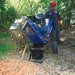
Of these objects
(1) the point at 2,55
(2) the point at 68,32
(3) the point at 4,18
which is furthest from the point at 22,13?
(1) the point at 2,55

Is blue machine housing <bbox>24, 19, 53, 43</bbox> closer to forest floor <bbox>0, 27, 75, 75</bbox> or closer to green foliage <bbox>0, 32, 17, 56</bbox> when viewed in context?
forest floor <bbox>0, 27, 75, 75</bbox>

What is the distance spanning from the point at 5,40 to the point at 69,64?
148 inches

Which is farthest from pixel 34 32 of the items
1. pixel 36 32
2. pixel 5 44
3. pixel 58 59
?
pixel 5 44

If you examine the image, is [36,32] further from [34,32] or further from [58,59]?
[58,59]

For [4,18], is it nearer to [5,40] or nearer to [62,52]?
→ [5,40]

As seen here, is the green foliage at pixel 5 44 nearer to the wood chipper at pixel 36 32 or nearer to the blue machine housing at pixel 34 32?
the wood chipper at pixel 36 32

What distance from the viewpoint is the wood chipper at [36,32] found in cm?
416

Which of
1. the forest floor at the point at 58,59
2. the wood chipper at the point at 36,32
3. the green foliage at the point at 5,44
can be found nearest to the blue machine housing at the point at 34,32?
the wood chipper at the point at 36,32

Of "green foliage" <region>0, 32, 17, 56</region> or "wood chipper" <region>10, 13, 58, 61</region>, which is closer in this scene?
"wood chipper" <region>10, 13, 58, 61</region>

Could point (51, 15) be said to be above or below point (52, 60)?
above

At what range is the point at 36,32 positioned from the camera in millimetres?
4113

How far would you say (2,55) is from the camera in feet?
16.0

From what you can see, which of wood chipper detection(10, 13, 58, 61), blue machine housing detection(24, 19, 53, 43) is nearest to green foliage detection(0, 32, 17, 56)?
wood chipper detection(10, 13, 58, 61)

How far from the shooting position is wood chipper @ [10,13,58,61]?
416 centimetres
